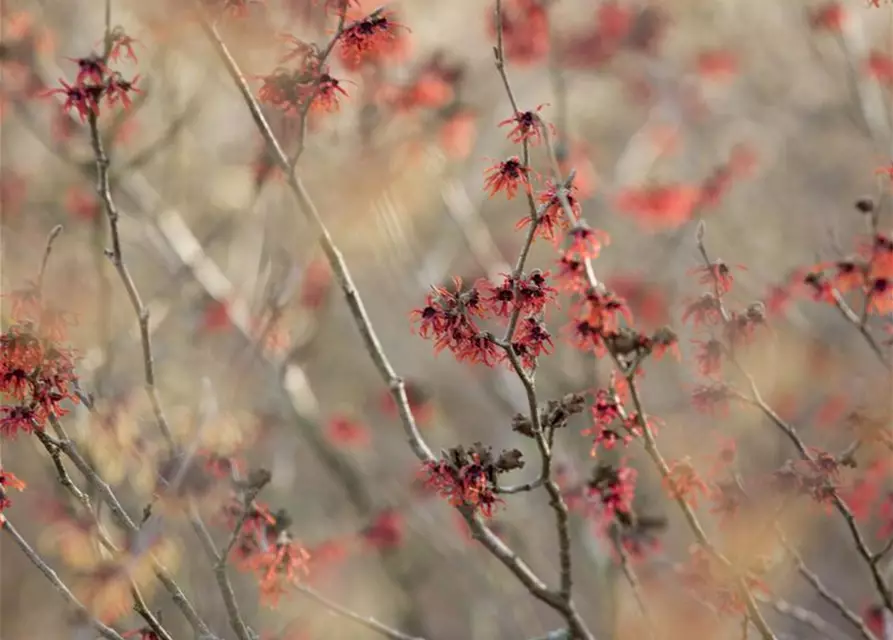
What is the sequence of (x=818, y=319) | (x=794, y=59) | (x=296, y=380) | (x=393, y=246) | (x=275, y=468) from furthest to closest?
1. (x=794, y=59)
2. (x=818, y=319)
3. (x=275, y=468)
4. (x=296, y=380)
5. (x=393, y=246)

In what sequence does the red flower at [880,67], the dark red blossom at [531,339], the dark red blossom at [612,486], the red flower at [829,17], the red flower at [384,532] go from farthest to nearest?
the red flower at [880,67], the red flower at [384,532], the red flower at [829,17], the dark red blossom at [612,486], the dark red blossom at [531,339]

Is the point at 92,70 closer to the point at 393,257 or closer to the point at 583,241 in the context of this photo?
the point at 583,241

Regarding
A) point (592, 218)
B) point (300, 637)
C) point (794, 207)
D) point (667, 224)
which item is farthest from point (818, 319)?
point (300, 637)

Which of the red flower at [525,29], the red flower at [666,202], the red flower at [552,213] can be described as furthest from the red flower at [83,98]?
the red flower at [666,202]

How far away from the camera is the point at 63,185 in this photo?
703 cm

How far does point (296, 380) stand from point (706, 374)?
149 inches

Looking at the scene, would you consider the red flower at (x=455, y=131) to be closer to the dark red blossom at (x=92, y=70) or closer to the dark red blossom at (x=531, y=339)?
the dark red blossom at (x=92, y=70)

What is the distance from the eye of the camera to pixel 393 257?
5.82 metres

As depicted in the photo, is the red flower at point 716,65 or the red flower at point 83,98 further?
the red flower at point 716,65

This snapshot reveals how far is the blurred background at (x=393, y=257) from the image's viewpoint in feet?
15.8

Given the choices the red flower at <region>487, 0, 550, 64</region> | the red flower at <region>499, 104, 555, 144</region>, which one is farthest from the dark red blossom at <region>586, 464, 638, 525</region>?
the red flower at <region>487, 0, 550, 64</region>

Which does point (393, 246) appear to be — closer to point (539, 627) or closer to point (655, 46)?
point (655, 46)

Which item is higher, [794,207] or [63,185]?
[794,207]

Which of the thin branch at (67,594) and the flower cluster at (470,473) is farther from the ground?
the flower cluster at (470,473)
